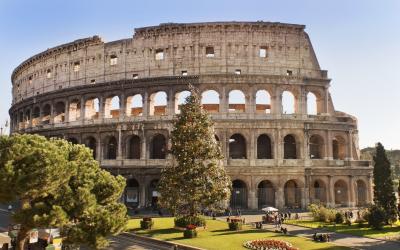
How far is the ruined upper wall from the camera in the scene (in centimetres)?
3884

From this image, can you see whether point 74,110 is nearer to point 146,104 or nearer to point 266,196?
point 146,104

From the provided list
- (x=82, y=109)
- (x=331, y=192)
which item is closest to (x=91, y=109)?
(x=82, y=109)

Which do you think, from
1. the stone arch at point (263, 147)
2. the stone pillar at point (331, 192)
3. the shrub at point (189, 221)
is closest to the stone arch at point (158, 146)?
the stone arch at point (263, 147)

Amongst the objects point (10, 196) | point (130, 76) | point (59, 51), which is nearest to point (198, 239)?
point (10, 196)

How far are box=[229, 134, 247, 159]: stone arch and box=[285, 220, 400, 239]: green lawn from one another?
996cm

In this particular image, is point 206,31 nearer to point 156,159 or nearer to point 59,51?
point 156,159

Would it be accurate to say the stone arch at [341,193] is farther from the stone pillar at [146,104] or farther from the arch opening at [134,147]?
the arch opening at [134,147]

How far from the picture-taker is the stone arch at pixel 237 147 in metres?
38.9

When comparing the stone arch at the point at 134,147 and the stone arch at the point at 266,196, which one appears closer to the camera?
the stone arch at the point at 266,196

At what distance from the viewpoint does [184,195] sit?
90.1ft

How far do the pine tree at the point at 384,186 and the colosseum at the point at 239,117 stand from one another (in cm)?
755

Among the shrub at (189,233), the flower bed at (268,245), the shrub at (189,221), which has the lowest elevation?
the flower bed at (268,245)

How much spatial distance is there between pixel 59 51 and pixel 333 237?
36762mm

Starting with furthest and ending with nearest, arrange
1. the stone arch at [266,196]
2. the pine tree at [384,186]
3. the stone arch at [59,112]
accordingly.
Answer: the stone arch at [59,112], the stone arch at [266,196], the pine tree at [384,186]
